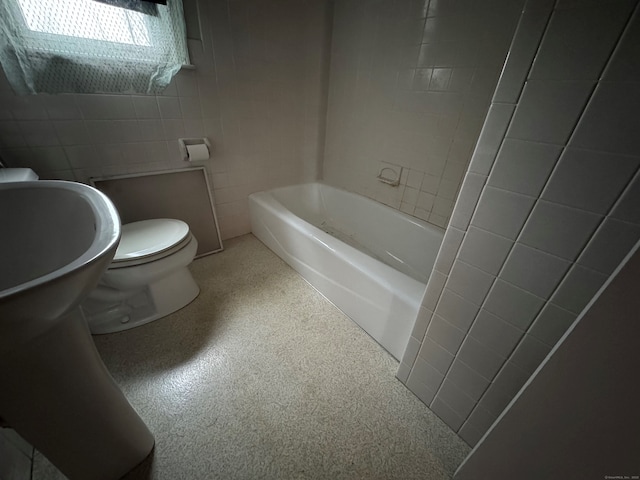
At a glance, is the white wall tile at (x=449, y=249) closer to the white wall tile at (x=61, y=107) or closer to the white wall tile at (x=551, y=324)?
the white wall tile at (x=551, y=324)

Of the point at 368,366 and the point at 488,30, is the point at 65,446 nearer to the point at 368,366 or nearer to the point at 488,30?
the point at 368,366

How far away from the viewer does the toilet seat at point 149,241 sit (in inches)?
39.7

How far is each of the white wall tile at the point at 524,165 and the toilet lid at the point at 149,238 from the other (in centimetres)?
127

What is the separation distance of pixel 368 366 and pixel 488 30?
5.27 ft

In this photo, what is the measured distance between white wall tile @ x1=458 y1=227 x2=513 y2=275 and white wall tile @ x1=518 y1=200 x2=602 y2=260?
1.9 inches

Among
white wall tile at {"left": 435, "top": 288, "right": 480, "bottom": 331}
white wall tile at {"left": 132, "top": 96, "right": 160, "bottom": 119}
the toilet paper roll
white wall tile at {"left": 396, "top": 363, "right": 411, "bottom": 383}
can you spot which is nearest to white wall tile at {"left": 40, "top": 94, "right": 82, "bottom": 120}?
white wall tile at {"left": 132, "top": 96, "right": 160, "bottom": 119}

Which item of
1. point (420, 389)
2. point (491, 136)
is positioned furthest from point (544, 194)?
point (420, 389)

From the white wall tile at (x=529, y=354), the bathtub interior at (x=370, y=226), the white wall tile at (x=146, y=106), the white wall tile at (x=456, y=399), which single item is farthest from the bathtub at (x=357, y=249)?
the white wall tile at (x=146, y=106)

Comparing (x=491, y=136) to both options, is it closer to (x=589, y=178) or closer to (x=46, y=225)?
(x=589, y=178)

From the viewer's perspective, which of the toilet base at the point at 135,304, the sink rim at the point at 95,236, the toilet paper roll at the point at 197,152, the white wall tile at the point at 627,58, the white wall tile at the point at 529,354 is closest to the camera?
the sink rim at the point at 95,236

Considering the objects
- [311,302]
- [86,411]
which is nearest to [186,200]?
[311,302]

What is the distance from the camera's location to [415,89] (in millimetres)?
1335

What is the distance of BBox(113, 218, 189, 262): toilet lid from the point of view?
1032 mm

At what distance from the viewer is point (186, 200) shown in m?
1.57
